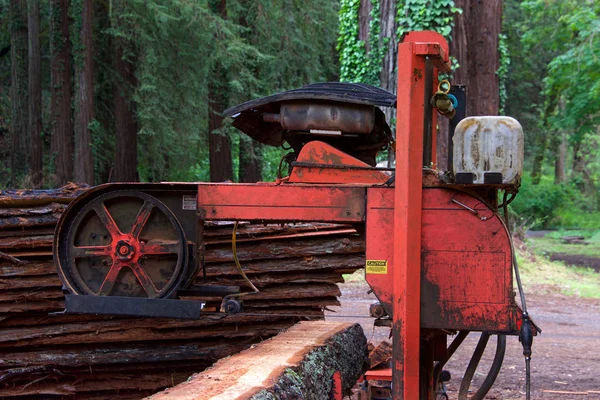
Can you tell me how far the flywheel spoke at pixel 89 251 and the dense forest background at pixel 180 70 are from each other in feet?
24.9

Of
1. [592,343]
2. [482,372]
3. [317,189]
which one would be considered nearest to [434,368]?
[317,189]

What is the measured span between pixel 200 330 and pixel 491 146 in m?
3.43


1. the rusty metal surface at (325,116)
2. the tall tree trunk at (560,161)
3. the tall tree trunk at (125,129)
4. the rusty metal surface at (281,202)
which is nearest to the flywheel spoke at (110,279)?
the rusty metal surface at (281,202)

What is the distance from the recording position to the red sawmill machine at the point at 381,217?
162 inches

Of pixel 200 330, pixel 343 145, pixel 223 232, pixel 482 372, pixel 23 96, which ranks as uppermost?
pixel 23 96

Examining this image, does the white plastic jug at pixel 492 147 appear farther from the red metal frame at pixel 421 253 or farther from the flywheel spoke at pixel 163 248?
the flywheel spoke at pixel 163 248

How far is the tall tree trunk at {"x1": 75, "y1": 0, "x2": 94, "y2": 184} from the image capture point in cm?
1595

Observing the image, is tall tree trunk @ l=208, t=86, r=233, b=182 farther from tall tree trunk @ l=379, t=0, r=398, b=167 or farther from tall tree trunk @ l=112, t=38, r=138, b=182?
tall tree trunk @ l=379, t=0, r=398, b=167

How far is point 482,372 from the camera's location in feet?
23.9

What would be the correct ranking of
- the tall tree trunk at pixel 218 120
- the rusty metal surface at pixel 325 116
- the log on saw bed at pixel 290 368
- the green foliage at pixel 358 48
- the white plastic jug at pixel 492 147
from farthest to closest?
the tall tree trunk at pixel 218 120 < the green foliage at pixel 358 48 < the rusty metal surface at pixel 325 116 < the white plastic jug at pixel 492 147 < the log on saw bed at pixel 290 368

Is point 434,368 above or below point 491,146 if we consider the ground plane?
below

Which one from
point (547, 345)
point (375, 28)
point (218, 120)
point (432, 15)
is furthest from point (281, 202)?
point (218, 120)

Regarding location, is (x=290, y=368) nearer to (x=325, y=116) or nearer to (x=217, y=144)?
(x=325, y=116)

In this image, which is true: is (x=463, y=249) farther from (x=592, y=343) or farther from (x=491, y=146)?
(x=592, y=343)
